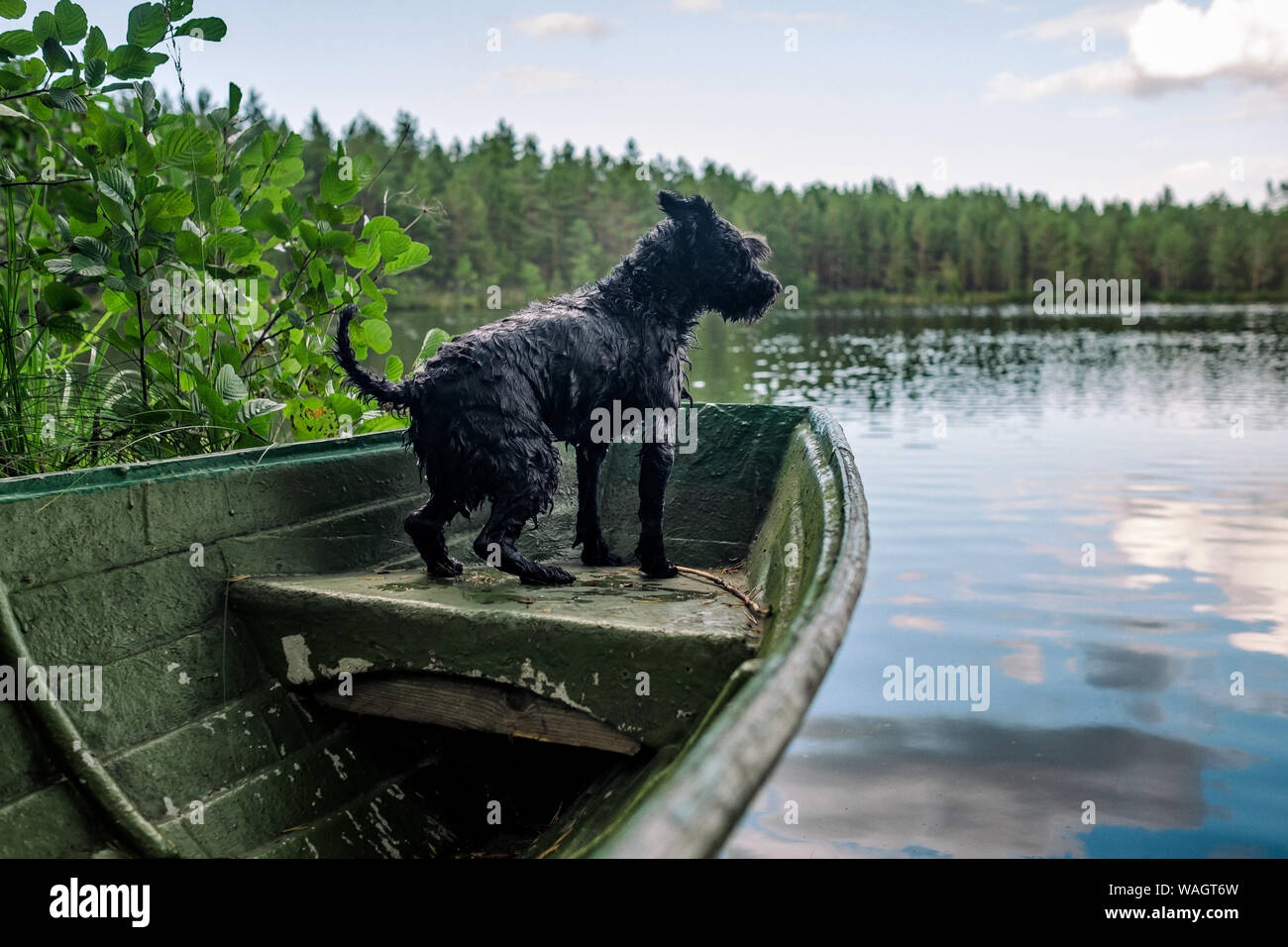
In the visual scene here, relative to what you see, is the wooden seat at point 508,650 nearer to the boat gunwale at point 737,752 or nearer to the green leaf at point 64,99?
the boat gunwale at point 737,752

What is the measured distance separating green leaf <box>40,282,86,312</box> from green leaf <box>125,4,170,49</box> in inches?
40.9

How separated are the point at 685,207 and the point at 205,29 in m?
2.28

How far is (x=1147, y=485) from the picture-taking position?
46.3ft

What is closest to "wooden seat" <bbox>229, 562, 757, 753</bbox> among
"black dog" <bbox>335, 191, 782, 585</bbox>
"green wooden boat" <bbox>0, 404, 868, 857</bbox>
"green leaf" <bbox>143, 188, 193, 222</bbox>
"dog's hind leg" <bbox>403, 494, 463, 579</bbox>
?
"green wooden boat" <bbox>0, 404, 868, 857</bbox>

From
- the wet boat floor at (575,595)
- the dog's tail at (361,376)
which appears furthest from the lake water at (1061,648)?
the dog's tail at (361,376)

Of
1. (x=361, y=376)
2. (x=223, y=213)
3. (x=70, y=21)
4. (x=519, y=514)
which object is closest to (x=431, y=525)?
(x=519, y=514)

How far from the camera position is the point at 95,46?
4.14 metres

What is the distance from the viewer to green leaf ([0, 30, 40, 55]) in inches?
155

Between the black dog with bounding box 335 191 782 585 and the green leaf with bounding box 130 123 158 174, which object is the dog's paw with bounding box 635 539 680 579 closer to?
the black dog with bounding box 335 191 782 585

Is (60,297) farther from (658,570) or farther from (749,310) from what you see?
(749,310)

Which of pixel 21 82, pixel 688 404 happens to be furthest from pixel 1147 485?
pixel 21 82
